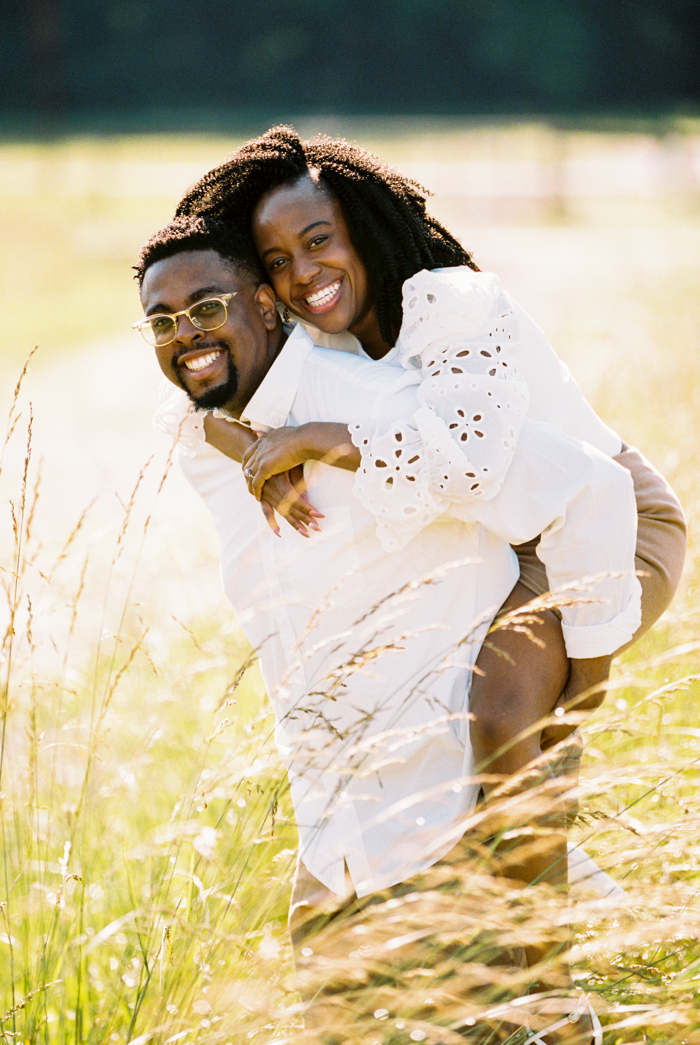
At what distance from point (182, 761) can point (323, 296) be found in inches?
68.4

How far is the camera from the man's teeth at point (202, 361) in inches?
100

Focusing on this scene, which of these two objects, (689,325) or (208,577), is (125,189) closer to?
(689,325)

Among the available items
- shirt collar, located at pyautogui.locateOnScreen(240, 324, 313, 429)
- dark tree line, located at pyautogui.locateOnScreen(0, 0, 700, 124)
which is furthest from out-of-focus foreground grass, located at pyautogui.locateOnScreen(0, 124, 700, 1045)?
dark tree line, located at pyautogui.locateOnScreen(0, 0, 700, 124)

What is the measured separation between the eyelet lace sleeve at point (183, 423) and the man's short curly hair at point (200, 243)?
352 mm

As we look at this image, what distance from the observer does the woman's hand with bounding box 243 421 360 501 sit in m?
2.34

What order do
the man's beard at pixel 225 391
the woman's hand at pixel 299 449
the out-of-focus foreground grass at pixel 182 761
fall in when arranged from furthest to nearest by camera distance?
the man's beard at pixel 225 391, the woman's hand at pixel 299 449, the out-of-focus foreground grass at pixel 182 761

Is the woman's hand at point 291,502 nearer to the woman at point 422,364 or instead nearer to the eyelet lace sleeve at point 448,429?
the woman at point 422,364

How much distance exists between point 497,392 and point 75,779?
2312 millimetres

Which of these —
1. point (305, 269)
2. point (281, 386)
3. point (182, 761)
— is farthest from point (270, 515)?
point (182, 761)

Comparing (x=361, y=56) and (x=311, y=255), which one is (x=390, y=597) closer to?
(x=311, y=255)

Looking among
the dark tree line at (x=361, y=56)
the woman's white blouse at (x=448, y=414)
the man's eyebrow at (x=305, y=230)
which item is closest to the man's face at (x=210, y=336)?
the man's eyebrow at (x=305, y=230)

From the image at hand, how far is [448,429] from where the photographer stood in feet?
7.39

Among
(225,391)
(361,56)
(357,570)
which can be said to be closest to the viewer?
(357,570)

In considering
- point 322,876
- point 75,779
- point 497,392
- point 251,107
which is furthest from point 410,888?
point 251,107
